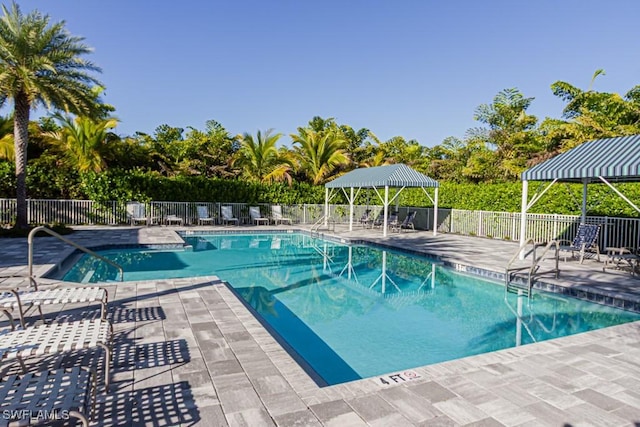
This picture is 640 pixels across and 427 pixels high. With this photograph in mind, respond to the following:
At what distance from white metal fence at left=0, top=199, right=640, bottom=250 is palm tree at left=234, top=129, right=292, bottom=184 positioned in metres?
3.43

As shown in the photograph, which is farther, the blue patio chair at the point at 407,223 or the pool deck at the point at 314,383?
the blue patio chair at the point at 407,223

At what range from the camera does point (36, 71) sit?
12805 mm

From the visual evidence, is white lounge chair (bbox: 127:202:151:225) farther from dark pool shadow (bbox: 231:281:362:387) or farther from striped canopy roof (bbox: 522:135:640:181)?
striped canopy roof (bbox: 522:135:640:181)

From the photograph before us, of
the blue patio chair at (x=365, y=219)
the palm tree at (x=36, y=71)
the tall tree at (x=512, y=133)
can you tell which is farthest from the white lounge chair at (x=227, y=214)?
the tall tree at (x=512, y=133)

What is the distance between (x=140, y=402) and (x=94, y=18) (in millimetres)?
14003

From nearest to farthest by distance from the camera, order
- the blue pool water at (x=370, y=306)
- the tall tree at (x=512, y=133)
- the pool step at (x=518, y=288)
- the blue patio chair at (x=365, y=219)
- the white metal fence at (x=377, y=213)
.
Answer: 1. the blue pool water at (x=370, y=306)
2. the pool step at (x=518, y=288)
3. the white metal fence at (x=377, y=213)
4. the blue patio chair at (x=365, y=219)
5. the tall tree at (x=512, y=133)

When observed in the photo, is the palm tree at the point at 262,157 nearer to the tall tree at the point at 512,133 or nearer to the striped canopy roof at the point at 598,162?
the tall tree at the point at 512,133

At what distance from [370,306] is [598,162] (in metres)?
6.29

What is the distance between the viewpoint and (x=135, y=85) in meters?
21.5

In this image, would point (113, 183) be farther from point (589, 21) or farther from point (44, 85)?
point (589, 21)

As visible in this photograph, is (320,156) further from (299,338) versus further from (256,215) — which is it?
(299,338)

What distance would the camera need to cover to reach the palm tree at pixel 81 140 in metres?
18.8

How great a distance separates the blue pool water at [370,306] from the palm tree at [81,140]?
934cm

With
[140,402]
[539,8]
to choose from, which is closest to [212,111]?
[539,8]
